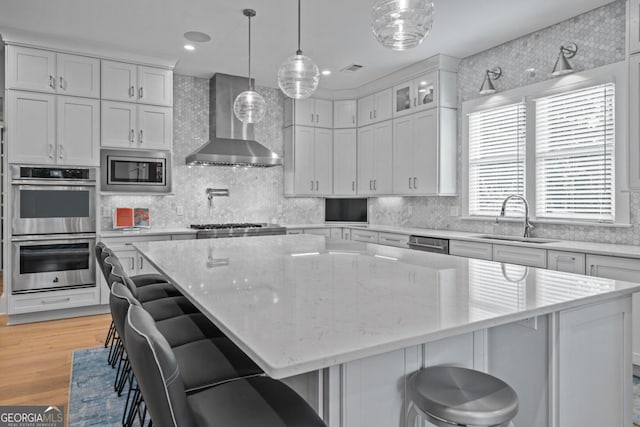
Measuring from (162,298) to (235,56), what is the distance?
10.2 ft

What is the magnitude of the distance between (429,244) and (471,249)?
52cm

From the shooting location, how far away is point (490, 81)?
4355mm

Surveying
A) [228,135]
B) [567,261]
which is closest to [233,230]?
[228,135]

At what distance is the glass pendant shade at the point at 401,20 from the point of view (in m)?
1.80

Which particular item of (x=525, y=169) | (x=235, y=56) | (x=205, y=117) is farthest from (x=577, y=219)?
(x=205, y=117)

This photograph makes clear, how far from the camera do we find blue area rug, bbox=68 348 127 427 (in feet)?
7.65

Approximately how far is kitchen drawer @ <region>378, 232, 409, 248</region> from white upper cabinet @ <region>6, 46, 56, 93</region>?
396 cm

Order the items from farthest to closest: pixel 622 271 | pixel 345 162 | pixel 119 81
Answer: pixel 345 162
pixel 119 81
pixel 622 271

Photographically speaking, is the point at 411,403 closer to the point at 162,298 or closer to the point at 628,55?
the point at 162,298

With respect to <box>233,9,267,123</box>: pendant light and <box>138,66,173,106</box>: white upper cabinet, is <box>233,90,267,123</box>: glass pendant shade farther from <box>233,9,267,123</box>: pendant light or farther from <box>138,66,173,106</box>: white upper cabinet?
<box>138,66,173,106</box>: white upper cabinet

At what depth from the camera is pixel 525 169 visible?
13.6ft

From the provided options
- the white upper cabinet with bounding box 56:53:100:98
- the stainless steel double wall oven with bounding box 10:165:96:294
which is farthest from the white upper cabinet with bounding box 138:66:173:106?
the stainless steel double wall oven with bounding box 10:165:96:294

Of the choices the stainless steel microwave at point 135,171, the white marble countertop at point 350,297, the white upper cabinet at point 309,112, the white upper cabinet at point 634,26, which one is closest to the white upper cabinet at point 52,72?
the stainless steel microwave at point 135,171

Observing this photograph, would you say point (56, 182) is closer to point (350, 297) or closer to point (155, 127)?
point (155, 127)
